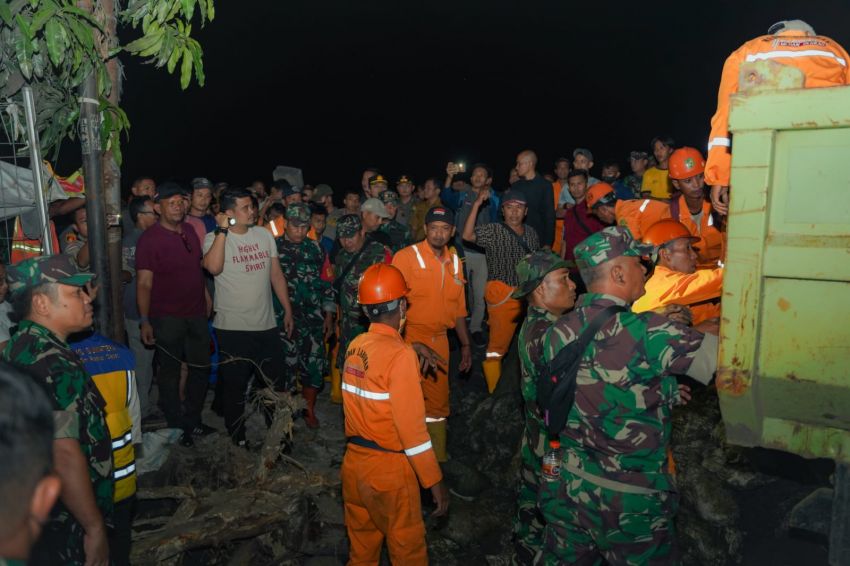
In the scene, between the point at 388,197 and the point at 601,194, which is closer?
the point at 601,194

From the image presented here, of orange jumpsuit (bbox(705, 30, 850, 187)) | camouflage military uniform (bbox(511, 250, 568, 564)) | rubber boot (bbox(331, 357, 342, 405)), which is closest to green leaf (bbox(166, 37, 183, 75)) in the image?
camouflage military uniform (bbox(511, 250, 568, 564))

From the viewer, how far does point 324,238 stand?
9.56 meters

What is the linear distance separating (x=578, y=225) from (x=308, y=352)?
3610 mm

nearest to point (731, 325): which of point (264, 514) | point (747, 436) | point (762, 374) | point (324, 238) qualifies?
point (762, 374)

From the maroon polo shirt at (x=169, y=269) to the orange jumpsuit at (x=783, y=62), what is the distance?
4.96m

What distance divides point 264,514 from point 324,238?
17.5 ft

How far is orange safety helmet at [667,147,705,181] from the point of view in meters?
5.15

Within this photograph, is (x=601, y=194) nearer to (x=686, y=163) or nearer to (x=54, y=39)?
(x=686, y=163)

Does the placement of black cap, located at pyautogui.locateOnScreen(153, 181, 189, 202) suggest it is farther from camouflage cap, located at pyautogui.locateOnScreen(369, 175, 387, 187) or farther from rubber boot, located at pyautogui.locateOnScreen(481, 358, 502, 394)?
camouflage cap, located at pyautogui.locateOnScreen(369, 175, 387, 187)

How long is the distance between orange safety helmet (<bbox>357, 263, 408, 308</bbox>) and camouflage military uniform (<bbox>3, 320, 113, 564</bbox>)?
1492 mm

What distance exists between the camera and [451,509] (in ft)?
17.9

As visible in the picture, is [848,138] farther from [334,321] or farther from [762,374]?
[334,321]

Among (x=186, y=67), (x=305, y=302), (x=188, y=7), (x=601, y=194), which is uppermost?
(x=188, y=7)

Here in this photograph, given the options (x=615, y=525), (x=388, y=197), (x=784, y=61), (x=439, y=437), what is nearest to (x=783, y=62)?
(x=784, y=61)
